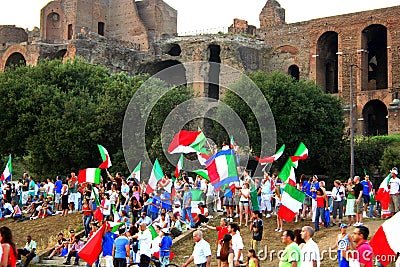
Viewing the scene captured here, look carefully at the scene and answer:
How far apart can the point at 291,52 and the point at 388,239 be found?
4873cm

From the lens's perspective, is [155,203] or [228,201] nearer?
[155,203]

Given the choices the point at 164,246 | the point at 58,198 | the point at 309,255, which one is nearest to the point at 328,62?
the point at 58,198

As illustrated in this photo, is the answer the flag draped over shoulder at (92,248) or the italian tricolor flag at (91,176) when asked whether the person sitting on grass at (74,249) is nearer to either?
the italian tricolor flag at (91,176)

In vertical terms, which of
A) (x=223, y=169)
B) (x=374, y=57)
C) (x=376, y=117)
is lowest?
(x=223, y=169)

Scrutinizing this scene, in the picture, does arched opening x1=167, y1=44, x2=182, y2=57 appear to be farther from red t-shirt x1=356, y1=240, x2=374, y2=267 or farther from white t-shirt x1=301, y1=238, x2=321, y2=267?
red t-shirt x1=356, y1=240, x2=374, y2=267

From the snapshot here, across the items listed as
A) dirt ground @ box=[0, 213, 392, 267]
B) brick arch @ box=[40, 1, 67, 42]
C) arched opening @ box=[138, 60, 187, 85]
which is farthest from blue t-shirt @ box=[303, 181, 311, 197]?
brick arch @ box=[40, 1, 67, 42]

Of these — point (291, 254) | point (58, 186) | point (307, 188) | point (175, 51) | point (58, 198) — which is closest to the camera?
point (291, 254)

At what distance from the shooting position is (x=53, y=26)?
70438 millimetres

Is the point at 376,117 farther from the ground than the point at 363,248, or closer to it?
farther from the ground

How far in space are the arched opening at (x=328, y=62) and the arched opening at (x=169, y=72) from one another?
38.3ft

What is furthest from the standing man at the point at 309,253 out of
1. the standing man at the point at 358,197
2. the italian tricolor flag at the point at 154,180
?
the italian tricolor flag at the point at 154,180

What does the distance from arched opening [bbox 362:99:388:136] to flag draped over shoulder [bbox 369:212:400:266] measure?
44089 millimetres

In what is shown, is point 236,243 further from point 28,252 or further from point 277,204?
point 28,252

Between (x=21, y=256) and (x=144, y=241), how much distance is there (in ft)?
26.1
